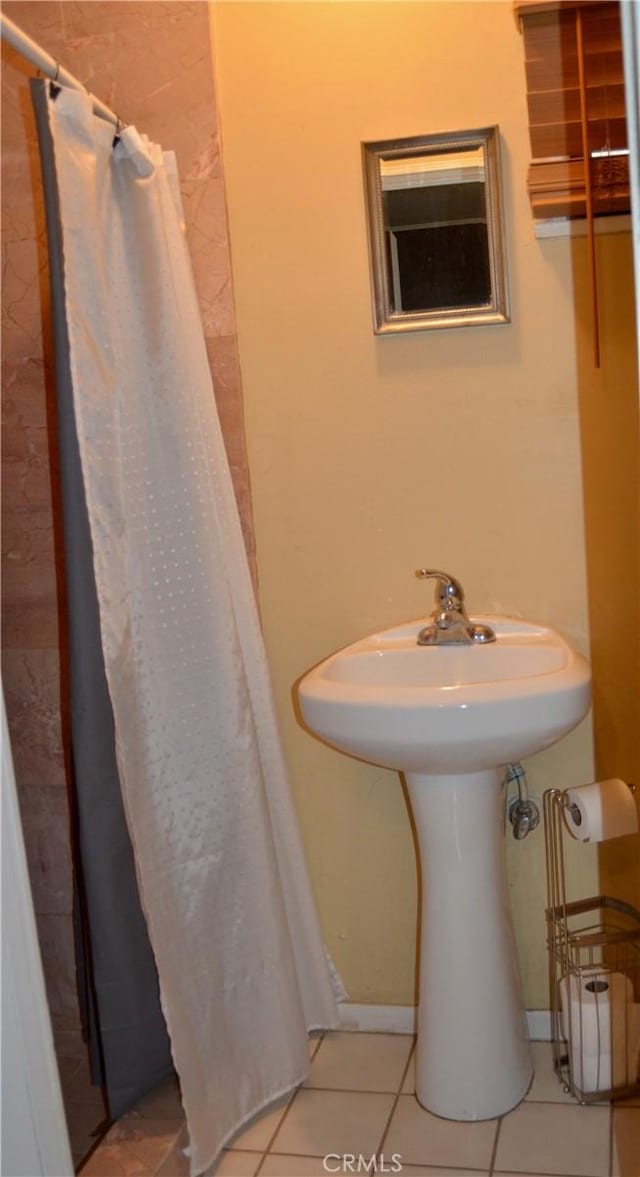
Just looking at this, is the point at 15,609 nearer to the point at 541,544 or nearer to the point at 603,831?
the point at 541,544

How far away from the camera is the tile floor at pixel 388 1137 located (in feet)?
5.53

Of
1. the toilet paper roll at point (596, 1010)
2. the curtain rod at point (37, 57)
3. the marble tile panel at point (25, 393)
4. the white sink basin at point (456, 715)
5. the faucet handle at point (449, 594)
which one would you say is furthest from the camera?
the marble tile panel at point (25, 393)

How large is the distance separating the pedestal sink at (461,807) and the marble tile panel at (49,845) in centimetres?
67

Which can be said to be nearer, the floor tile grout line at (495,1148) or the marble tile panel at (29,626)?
the floor tile grout line at (495,1148)

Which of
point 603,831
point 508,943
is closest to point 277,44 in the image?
point 603,831

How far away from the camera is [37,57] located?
1474 millimetres

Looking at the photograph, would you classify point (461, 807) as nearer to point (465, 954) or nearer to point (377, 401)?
point (465, 954)

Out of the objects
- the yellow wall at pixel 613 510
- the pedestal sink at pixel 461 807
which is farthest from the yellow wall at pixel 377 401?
the pedestal sink at pixel 461 807

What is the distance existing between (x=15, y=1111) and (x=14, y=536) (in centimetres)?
144

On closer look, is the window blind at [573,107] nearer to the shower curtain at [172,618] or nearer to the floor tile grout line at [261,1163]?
the shower curtain at [172,618]

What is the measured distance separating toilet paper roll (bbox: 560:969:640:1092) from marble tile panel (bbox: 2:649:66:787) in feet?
3.49

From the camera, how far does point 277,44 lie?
195cm

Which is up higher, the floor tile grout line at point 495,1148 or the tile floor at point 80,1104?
the tile floor at point 80,1104

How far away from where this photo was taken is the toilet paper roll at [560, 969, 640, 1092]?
1.81 meters
